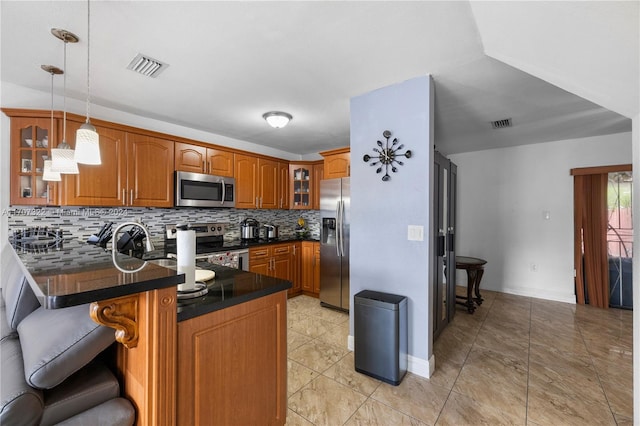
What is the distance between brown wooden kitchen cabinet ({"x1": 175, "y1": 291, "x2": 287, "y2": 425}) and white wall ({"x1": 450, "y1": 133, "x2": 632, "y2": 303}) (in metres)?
4.43

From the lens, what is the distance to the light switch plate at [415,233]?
2229 millimetres

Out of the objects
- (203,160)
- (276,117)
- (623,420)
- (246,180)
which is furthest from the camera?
(246,180)

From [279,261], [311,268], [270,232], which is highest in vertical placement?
[270,232]

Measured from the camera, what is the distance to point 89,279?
36.4 inches

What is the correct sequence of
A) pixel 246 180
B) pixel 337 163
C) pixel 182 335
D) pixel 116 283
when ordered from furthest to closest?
pixel 246 180 < pixel 337 163 < pixel 182 335 < pixel 116 283

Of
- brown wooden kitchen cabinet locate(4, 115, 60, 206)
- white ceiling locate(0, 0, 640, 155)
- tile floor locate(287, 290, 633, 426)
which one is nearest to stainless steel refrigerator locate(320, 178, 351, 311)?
tile floor locate(287, 290, 633, 426)

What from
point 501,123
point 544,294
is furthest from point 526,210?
point 501,123

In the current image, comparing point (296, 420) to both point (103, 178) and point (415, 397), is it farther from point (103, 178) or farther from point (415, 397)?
point (103, 178)

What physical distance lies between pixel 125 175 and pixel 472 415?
3722 millimetres

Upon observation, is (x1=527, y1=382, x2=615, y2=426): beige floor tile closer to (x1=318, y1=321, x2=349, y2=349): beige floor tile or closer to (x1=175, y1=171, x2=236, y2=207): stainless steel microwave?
(x1=318, y1=321, x2=349, y2=349): beige floor tile

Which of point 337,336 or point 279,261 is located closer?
point 337,336

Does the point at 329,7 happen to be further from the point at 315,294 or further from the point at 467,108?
the point at 315,294

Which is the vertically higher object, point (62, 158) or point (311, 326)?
point (62, 158)

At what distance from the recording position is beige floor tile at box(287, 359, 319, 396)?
208cm
